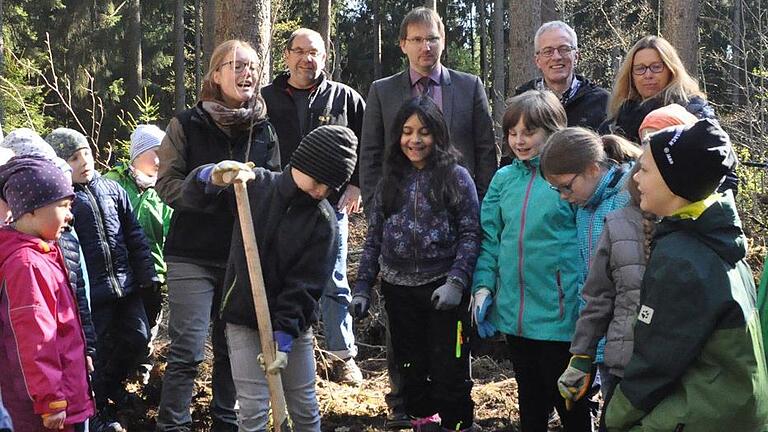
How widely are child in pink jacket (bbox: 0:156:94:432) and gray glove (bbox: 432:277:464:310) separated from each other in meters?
1.84

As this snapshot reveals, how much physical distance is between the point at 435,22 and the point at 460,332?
6.73 feet

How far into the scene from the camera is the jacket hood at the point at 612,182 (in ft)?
13.0

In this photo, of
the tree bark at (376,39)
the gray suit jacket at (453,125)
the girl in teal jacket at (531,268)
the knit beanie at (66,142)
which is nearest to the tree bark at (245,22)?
the gray suit jacket at (453,125)

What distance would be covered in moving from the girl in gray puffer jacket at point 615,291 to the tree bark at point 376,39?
29.3 m

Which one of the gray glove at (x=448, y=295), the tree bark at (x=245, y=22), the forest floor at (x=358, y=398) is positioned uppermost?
the tree bark at (x=245, y=22)

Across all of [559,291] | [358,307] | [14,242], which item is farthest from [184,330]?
[559,291]

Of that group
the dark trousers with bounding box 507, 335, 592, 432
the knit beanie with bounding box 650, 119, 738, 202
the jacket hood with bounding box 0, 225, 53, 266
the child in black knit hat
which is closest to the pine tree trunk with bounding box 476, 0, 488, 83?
the dark trousers with bounding box 507, 335, 592, 432

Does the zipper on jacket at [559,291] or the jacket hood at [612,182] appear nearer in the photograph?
the jacket hood at [612,182]

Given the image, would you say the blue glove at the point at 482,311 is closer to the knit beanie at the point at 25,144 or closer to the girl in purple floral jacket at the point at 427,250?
the girl in purple floral jacket at the point at 427,250

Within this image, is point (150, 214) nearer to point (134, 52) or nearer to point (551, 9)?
point (551, 9)

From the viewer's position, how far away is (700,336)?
8.61 feet

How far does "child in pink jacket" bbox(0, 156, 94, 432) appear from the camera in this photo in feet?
11.5

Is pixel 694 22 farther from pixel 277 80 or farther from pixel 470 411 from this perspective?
pixel 470 411

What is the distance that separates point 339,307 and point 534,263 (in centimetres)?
177
